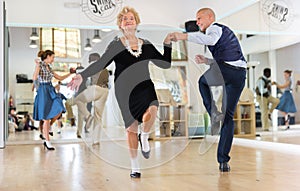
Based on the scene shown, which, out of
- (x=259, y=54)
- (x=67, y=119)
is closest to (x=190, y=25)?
(x=259, y=54)

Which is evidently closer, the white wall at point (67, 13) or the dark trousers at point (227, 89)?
the dark trousers at point (227, 89)

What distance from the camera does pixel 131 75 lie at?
266 centimetres

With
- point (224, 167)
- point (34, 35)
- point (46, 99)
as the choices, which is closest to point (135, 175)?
point (224, 167)

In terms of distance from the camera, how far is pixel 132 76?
266 cm

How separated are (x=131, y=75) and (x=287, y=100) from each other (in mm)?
2893

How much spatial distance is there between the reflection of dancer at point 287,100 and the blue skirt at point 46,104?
2776 mm

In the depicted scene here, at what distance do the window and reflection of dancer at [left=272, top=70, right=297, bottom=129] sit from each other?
10.8ft

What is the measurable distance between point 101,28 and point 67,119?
60.3 inches

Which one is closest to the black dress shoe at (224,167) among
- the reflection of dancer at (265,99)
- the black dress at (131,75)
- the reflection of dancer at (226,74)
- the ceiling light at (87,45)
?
the reflection of dancer at (226,74)

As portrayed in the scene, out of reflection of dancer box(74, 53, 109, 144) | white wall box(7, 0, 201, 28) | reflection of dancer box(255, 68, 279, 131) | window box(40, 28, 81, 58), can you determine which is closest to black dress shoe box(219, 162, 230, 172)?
reflection of dancer box(74, 53, 109, 144)

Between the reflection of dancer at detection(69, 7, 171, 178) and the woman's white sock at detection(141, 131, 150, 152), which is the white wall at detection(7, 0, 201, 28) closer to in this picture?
the reflection of dancer at detection(69, 7, 171, 178)

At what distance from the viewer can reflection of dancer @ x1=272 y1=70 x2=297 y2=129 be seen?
15.9ft

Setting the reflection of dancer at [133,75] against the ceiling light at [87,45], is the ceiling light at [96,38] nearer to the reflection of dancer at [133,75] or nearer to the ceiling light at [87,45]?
the ceiling light at [87,45]

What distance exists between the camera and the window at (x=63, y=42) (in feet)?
21.0
